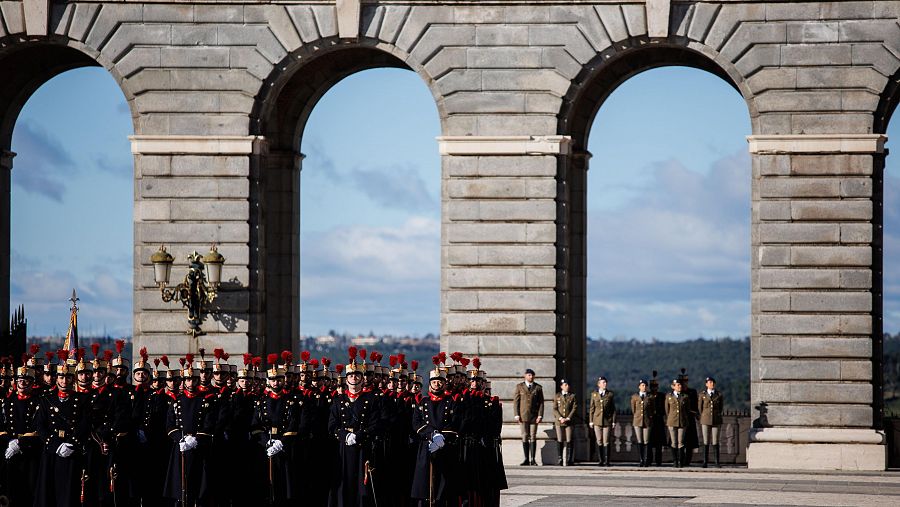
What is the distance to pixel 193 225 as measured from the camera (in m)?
42.0

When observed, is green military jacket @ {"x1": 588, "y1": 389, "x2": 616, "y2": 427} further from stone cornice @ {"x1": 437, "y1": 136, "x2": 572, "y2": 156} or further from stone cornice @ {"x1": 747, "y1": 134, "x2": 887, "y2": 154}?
stone cornice @ {"x1": 747, "y1": 134, "x2": 887, "y2": 154}

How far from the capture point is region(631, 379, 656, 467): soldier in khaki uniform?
42.7m

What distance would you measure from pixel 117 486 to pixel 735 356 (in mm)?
150748

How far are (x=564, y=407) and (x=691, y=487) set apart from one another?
568cm

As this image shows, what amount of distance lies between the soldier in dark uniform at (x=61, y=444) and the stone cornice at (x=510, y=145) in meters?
14.5

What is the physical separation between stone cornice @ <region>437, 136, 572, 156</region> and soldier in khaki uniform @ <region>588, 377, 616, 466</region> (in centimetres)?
514

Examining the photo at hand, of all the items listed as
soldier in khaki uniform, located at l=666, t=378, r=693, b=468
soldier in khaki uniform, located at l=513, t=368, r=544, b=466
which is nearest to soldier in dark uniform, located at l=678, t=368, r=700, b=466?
soldier in khaki uniform, located at l=666, t=378, r=693, b=468

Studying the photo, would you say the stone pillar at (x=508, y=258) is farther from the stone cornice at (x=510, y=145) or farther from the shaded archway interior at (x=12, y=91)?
the shaded archway interior at (x=12, y=91)

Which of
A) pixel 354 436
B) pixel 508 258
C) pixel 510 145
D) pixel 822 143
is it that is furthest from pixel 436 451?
pixel 822 143

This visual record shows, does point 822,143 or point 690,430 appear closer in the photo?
point 822,143

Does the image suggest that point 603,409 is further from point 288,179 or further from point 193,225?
point 193,225

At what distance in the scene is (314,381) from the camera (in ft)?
102

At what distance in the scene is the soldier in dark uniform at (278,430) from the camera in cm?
2992

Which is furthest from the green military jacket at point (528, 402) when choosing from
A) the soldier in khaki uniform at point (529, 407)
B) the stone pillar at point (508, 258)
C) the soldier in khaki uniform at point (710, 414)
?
the soldier in khaki uniform at point (710, 414)
